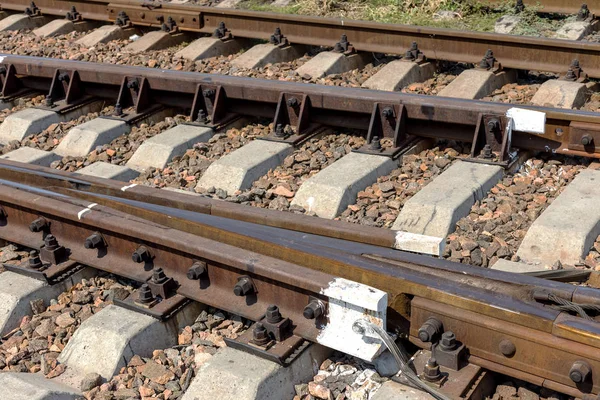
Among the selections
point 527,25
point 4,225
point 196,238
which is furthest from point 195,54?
point 196,238

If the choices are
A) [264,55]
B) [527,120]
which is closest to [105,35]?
[264,55]

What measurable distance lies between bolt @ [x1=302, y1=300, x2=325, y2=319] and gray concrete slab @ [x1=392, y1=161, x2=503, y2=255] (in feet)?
4.21

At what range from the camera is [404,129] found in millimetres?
6348

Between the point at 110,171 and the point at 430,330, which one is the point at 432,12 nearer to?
the point at 110,171

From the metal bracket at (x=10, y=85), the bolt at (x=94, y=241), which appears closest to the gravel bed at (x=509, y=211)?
the bolt at (x=94, y=241)

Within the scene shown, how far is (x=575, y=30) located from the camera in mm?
8859

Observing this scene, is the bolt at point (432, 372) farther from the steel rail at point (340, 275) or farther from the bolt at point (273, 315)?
the bolt at point (273, 315)

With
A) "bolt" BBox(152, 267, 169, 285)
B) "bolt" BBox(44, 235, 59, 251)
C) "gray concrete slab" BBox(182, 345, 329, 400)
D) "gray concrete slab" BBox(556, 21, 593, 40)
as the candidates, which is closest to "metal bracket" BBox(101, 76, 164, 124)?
"bolt" BBox(44, 235, 59, 251)

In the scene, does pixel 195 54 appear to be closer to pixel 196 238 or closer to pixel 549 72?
pixel 549 72

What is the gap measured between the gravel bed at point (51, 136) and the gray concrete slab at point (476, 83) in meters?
3.15

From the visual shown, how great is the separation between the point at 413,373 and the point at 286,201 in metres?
2.24

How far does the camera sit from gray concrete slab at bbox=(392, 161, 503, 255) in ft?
16.5

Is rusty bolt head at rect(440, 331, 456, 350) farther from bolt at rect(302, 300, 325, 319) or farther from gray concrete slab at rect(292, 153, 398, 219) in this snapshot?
gray concrete slab at rect(292, 153, 398, 219)

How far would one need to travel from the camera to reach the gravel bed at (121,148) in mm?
6891
